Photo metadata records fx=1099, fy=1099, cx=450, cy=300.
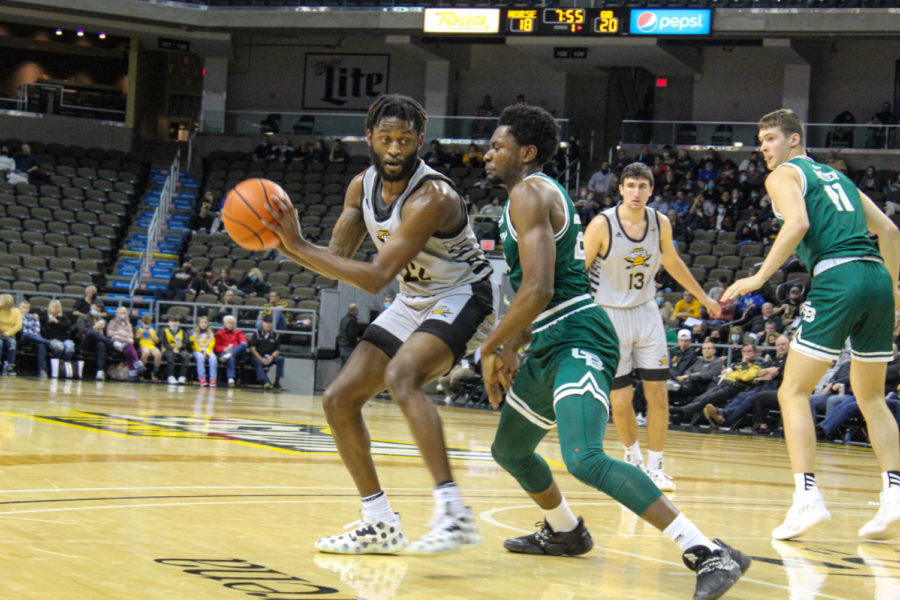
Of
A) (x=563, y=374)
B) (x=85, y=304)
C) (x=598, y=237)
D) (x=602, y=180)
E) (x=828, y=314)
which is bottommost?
(x=85, y=304)

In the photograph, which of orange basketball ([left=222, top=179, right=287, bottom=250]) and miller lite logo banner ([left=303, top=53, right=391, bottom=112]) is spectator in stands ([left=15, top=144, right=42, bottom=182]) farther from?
orange basketball ([left=222, top=179, right=287, bottom=250])

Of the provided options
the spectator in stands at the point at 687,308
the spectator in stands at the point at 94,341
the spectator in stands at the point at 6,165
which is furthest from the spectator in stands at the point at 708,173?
the spectator in stands at the point at 6,165

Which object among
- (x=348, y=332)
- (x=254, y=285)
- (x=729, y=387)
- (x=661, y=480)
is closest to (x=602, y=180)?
(x=348, y=332)

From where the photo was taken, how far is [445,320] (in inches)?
176

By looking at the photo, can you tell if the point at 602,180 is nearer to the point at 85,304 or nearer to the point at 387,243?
the point at 85,304

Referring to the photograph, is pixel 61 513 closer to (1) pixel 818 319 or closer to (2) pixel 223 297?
(1) pixel 818 319

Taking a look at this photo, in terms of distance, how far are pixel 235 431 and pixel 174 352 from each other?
8.84 meters

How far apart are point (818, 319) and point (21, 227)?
67.3ft

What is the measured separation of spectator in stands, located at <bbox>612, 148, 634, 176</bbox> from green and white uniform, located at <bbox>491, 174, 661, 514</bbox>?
19.0 meters

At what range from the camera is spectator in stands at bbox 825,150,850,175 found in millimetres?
21266

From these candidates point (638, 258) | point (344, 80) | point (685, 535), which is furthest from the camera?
point (344, 80)

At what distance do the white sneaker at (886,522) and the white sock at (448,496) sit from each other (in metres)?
2.27

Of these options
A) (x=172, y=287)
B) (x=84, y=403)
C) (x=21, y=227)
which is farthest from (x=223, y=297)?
(x=84, y=403)

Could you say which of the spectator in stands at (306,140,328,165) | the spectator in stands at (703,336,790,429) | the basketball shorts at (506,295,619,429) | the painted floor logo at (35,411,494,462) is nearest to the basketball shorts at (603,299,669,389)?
the painted floor logo at (35,411,494,462)
